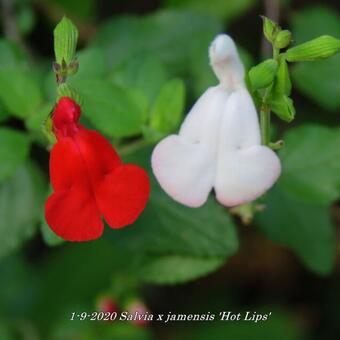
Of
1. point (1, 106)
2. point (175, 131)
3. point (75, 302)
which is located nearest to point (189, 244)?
point (175, 131)

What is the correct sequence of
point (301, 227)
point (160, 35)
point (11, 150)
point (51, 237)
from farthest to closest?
1. point (160, 35)
2. point (301, 227)
3. point (11, 150)
4. point (51, 237)

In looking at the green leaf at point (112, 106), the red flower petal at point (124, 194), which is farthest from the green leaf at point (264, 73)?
the green leaf at point (112, 106)

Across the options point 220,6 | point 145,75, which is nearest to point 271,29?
point 145,75

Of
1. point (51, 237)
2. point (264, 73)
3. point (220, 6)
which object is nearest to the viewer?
point (264, 73)

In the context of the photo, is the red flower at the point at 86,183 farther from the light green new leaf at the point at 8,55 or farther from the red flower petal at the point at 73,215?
the light green new leaf at the point at 8,55

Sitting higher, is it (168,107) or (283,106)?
(283,106)

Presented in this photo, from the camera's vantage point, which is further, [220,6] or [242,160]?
[220,6]

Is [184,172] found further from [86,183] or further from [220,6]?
[220,6]

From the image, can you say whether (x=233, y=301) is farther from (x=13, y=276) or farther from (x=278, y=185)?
(x=278, y=185)
